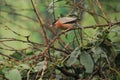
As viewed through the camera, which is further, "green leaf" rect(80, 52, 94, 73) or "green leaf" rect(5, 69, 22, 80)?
"green leaf" rect(80, 52, 94, 73)

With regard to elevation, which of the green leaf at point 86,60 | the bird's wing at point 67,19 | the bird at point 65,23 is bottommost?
the green leaf at point 86,60

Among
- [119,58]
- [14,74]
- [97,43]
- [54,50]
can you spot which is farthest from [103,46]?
[14,74]

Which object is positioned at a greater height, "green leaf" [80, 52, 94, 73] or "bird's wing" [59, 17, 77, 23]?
"bird's wing" [59, 17, 77, 23]

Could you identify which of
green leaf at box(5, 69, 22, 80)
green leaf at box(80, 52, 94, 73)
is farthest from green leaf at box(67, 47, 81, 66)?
green leaf at box(5, 69, 22, 80)

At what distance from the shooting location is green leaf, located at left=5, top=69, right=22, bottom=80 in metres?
1.29

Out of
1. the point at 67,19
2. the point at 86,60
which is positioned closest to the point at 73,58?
the point at 86,60

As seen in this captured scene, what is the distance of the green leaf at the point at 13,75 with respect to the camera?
129cm

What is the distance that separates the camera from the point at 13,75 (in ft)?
4.23

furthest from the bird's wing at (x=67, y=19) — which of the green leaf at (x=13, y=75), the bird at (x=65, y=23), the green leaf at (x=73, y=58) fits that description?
the green leaf at (x=13, y=75)

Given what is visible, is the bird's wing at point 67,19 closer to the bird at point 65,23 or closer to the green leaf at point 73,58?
the bird at point 65,23

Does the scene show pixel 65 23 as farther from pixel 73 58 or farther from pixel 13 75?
pixel 13 75

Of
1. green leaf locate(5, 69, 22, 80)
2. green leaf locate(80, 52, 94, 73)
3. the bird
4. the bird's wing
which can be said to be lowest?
green leaf locate(5, 69, 22, 80)

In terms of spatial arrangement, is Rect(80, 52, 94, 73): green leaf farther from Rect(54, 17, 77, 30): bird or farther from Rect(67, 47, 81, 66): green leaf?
Rect(54, 17, 77, 30): bird

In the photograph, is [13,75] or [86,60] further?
[86,60]
